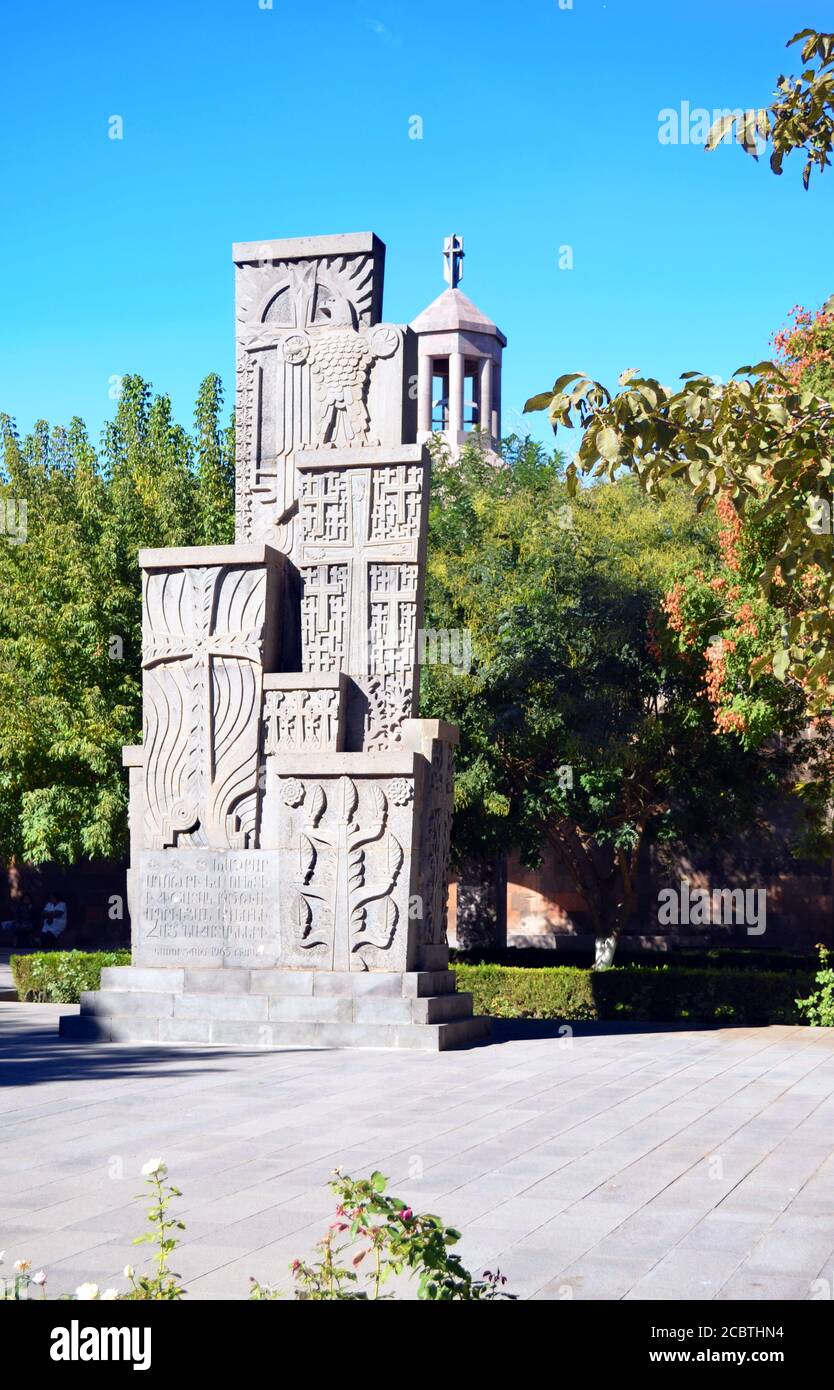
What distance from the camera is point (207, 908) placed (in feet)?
40.6

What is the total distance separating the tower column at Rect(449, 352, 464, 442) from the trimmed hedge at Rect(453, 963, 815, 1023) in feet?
91.9

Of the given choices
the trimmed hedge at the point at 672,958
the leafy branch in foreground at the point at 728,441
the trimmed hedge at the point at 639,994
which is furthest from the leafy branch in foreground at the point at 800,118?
the trimmed hedge at the point at 672,958

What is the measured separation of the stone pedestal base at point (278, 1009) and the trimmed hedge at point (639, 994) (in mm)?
4224

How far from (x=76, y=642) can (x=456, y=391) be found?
26006mm

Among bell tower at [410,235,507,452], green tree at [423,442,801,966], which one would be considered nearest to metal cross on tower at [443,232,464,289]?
bell tower at [410,235,507,452]

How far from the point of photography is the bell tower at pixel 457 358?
4350 cm

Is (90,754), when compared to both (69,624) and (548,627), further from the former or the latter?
(548,627)

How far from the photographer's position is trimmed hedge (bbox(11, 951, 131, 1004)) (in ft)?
55.7

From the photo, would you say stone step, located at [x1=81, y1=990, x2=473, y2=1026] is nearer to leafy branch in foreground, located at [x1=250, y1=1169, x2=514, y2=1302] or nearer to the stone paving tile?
the stone paving tile

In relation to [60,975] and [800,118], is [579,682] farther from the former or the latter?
[800,118]

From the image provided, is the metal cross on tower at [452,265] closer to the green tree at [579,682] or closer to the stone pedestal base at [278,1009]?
the green tree at [579,682]

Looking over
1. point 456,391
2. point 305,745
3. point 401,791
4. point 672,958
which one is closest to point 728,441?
point 401,791
